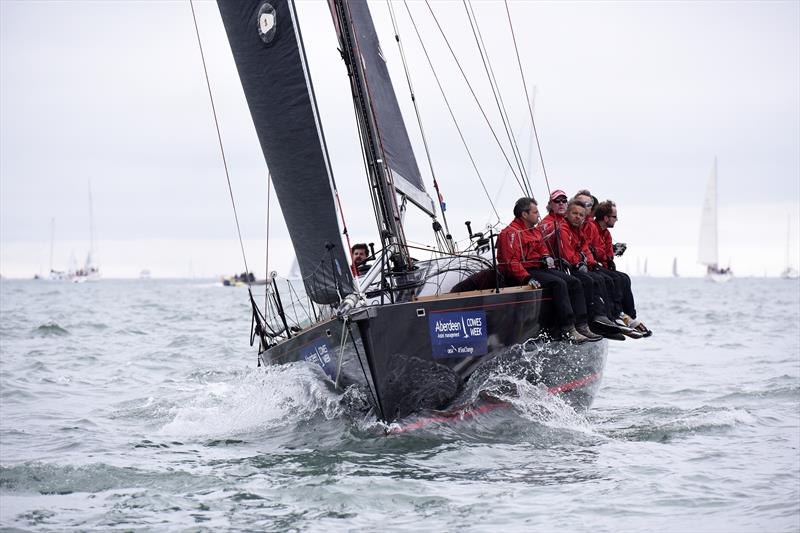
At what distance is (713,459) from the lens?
307 inches

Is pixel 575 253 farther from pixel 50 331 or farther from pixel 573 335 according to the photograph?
pixel 50 331

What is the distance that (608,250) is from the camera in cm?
1089

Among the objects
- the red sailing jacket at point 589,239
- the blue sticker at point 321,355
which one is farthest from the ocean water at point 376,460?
the red sailing jacket at point 589,239

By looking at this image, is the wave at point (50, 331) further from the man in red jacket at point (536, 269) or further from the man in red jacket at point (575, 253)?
the man in red jacket at point (536, 269)

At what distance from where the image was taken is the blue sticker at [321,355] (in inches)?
332

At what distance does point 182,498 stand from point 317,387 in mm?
2694

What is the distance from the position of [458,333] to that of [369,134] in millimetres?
2466

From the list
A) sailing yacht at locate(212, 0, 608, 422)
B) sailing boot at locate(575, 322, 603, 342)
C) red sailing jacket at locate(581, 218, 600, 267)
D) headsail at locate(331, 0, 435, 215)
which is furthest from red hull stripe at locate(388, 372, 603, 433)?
headsail at locate(331, 0, 435, 215)

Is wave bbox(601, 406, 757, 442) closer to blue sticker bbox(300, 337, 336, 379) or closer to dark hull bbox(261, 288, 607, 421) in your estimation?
A: dark hull bbox(261, 288, 607, 421)

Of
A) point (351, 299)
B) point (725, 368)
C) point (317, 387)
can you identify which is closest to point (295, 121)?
point (351, 299)

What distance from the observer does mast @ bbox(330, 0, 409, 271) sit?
955 cm

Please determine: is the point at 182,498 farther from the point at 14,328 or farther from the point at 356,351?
the point at 14,328

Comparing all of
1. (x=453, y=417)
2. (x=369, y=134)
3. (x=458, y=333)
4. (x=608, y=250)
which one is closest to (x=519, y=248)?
(x=458, y=333)

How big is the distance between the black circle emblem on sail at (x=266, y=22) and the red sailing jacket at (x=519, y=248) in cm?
260
